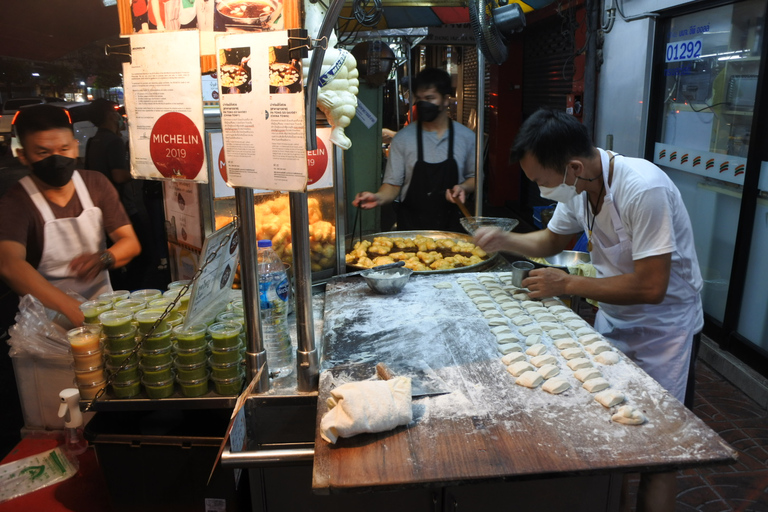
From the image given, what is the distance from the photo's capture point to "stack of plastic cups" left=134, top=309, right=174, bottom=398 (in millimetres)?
2156

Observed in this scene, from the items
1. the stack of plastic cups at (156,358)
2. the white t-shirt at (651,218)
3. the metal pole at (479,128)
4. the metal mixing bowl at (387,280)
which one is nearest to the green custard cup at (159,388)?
the stack of plastic cups at (156,358)

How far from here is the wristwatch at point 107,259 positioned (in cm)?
339

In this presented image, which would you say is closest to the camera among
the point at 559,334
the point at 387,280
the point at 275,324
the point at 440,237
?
the point at 275,324

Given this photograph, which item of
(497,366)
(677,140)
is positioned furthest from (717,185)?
(497,366)

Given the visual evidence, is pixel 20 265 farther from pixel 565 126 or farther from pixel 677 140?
pixel 677 140

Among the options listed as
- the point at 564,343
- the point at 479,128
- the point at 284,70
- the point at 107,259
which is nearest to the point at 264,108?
the point at 284,70

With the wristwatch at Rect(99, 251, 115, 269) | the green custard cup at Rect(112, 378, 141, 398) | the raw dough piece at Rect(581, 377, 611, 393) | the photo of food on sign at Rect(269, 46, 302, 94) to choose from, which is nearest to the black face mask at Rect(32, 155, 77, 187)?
the wristwatch at Rect(99, 251, 115, 269)

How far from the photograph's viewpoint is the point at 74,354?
2211 mm

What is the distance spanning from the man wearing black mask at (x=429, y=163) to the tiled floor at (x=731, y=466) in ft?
8.49

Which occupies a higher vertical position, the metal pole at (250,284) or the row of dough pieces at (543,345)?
the metal pole at (250,284)

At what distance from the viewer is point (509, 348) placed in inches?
89.6

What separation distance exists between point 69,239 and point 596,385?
2.99 m

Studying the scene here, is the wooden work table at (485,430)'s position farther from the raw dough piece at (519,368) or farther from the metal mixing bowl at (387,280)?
the metal mixing bowl at (387,280)

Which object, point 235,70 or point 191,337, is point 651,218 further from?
point 191,337
